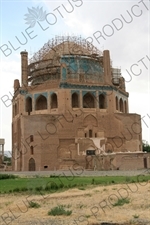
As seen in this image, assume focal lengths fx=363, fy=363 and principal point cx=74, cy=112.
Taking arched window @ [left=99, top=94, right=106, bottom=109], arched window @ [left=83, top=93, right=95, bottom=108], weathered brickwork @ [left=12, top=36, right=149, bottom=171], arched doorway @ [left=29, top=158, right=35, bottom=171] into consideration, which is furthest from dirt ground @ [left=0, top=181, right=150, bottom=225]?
A: arched window @ [left=99, top=94, right=106, bottom=109]

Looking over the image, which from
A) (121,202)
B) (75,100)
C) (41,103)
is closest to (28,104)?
(41,103)

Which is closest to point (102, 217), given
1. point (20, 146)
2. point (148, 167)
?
point (148, 167)

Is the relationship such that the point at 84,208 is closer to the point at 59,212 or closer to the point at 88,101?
the point at 59,212

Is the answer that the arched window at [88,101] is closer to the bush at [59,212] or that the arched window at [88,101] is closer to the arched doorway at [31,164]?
the arched doorway at [31,164]

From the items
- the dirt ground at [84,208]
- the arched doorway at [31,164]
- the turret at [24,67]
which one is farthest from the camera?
the turret at [24,67]

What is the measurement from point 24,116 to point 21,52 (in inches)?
383

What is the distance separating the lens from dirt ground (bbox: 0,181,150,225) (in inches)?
411

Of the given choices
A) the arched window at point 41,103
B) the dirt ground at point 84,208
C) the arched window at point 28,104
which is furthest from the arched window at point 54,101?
the dirt ground at point 84,208

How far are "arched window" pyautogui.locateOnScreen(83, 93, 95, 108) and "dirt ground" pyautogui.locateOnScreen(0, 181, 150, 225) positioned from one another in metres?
28.2

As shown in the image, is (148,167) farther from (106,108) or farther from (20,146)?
(20,146)

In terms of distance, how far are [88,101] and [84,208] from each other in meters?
33.6

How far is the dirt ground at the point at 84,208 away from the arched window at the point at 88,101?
2822cm

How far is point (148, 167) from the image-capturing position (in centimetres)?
3741

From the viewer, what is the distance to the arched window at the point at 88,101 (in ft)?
149
